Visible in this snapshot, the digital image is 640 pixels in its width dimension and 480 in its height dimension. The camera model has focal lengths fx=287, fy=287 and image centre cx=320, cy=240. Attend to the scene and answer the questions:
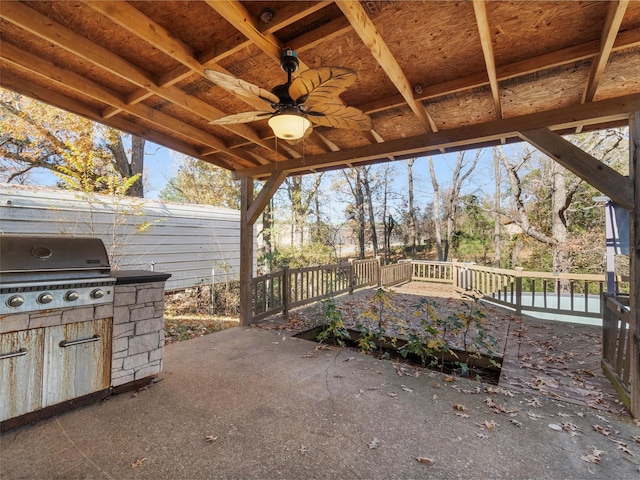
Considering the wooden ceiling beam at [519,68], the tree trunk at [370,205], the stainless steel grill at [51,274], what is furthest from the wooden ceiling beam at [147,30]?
the tree trunk at [370,205]

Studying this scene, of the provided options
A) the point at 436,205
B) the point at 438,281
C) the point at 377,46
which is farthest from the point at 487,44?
the point at 436,205

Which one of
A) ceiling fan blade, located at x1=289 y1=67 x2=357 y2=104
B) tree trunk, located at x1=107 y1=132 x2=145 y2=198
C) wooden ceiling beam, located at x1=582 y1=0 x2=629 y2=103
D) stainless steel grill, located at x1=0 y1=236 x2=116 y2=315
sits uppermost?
tree trunk, located at x1=107 y1=132 x2=145 y2=198

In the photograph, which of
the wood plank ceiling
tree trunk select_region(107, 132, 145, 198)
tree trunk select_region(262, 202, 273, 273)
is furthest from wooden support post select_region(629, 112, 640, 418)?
tree trunk select_region(107, 132, 145, 198)

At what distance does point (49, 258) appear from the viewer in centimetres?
227

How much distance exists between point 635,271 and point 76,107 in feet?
18.6

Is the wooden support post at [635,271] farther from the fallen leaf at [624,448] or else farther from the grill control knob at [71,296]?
the grill control knob at [71,296]

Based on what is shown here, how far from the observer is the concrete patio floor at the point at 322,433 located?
179cm

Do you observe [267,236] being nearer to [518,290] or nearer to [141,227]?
[141,227]

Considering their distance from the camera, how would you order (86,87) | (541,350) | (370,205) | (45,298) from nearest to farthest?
(45,298)
(86,87)
(541,350)
(370,205)

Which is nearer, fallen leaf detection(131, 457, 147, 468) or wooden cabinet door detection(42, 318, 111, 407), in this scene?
fallen leaf detection(131, 457, 147, 468)

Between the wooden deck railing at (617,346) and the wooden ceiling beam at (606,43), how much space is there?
1.99m

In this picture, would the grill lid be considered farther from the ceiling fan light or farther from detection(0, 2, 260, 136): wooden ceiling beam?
the ceiling fan light

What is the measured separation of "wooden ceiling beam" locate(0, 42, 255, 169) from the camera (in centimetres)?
234

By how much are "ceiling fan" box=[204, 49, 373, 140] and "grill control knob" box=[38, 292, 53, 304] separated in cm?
189
